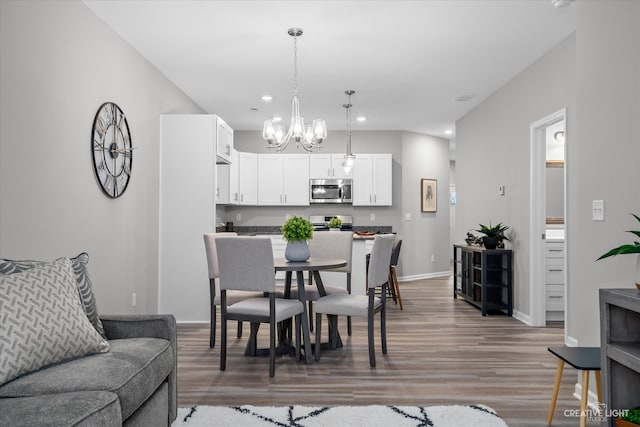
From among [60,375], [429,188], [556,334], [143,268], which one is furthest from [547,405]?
[429,188]

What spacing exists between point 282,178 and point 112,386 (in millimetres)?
6367

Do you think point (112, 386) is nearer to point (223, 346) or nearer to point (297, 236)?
point (223, 346)

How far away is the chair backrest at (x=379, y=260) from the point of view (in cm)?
348

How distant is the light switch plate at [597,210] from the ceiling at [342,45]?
1686mm

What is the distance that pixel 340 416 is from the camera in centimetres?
252

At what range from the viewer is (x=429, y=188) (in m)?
8.72

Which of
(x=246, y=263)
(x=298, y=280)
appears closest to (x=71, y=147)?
(x=246, y=263)

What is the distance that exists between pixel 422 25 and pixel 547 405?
9.73 ft

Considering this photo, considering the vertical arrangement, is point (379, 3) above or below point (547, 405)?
above

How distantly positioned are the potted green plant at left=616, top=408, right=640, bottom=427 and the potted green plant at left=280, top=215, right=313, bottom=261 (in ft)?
7.62

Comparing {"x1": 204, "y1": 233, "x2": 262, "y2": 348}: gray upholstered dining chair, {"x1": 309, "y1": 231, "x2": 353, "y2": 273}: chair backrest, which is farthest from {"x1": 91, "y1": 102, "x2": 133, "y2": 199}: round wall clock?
{"x1": 309, "y1": 231, "x2": 353, "y2": 273}: chair backrest

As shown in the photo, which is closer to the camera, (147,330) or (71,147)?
(147,330)

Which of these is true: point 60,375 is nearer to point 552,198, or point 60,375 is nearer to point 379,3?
point 379,3

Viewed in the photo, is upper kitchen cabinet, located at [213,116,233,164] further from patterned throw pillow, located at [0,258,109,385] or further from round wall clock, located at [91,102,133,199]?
patterned throw pillow, located at [0,258,109,385]
